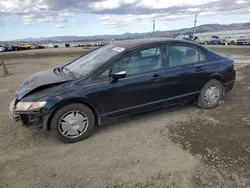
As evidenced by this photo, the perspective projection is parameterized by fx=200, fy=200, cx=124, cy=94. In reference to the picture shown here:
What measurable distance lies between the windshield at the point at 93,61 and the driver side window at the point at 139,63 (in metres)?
0.21

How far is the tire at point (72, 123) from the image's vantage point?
3.20 metres

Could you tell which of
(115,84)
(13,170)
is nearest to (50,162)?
(13,170)

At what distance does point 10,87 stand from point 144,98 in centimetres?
561

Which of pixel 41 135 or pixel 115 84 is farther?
pixel 41 135

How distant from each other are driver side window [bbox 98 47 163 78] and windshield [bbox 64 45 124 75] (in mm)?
210

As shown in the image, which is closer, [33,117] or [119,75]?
[33,117]

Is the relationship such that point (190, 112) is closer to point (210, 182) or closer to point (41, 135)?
point (210, 182)

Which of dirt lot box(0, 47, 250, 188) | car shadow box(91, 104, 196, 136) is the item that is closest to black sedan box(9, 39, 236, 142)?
car shadow box(91, 104, 196, 136)

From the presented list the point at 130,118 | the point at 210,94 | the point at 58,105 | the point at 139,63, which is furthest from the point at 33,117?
the point at 210,94

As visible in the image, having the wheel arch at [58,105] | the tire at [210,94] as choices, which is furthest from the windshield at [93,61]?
the tire at [210,94]

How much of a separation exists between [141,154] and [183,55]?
2.23 m

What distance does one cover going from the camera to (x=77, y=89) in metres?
3.22

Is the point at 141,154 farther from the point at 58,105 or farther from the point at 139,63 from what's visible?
the point at 139,63

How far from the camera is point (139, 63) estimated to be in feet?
12.0
